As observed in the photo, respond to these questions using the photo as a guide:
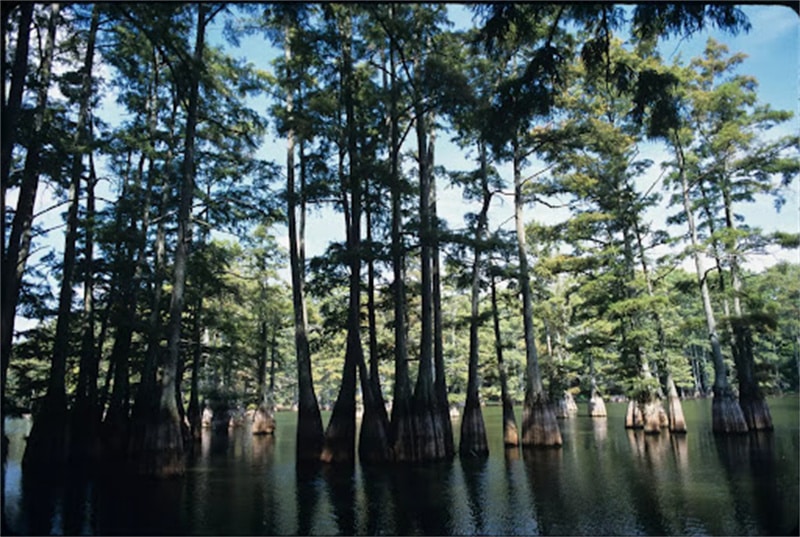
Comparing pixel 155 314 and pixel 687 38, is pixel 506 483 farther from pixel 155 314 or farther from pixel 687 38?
pixel 155 314

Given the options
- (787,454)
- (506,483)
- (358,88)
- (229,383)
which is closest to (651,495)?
(506,483)

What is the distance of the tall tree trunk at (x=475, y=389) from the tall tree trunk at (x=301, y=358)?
484cm

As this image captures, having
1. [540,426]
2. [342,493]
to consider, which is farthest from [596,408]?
[342,493]

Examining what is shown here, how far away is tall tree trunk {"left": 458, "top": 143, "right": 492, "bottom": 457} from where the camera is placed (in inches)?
698

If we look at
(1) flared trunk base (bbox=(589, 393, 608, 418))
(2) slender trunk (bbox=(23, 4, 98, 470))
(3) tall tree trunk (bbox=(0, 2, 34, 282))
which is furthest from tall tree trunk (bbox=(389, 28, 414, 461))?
(1) flared trunk base (bbox=(589, 393, 608, 418))

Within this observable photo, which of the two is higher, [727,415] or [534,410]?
[534,410]

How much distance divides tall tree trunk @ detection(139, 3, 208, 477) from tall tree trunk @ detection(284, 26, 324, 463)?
11.0 ft

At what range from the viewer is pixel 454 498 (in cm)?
1062

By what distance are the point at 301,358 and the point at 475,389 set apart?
609 centimetres

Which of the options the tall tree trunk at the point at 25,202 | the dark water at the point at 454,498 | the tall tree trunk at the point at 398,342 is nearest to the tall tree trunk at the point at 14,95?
the tall tree trunk at the point at 25,202

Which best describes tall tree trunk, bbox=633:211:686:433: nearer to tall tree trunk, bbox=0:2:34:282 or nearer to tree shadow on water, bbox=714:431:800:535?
tree shadow on water, bbox=714:431:800:535

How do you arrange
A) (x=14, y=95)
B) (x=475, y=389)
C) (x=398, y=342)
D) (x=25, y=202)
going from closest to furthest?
1. (x=14, y=95)
2. (x=25, y=202)
3. (x=398, y=342)
4. (x=475, y=389)

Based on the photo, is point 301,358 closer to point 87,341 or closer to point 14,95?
point 87,341

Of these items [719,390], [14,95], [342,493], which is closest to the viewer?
[14,95]
